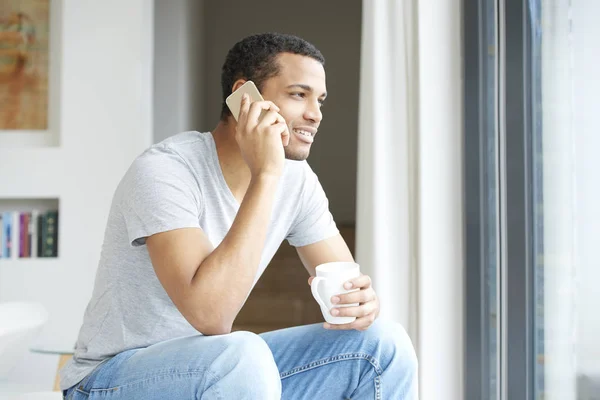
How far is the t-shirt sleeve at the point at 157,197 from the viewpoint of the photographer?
136 cm

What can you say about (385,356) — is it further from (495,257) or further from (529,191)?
(495,257)

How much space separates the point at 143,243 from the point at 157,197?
0.11 metres

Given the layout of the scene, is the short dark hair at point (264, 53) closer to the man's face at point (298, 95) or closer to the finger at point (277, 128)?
the man's face at point (298, 95)

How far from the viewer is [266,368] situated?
4.21 feet

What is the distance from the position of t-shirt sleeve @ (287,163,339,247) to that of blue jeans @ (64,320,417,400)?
11.3 inches

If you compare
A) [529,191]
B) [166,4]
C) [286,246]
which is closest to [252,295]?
[286,246]

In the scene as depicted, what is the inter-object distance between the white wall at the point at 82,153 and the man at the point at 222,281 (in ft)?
6.47

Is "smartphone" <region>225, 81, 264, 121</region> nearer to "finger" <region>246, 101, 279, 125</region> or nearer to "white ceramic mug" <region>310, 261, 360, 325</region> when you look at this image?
"finger" <region>246, 101, 279, 125</region>

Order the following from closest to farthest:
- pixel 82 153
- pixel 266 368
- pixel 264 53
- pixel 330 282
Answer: pixel 266 368, pixel 330 282, pixel 264 53, pixel 82 153

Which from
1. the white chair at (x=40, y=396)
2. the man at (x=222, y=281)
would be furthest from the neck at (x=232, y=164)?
the white chair at (x=40, y=396)

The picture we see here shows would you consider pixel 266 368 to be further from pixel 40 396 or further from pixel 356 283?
pixel 40 396

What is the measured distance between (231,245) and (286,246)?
3.80 metres

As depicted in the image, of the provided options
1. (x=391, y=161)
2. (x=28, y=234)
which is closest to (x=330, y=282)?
(x=391, y=161)

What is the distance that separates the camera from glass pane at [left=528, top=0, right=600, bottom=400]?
168 centimetres
